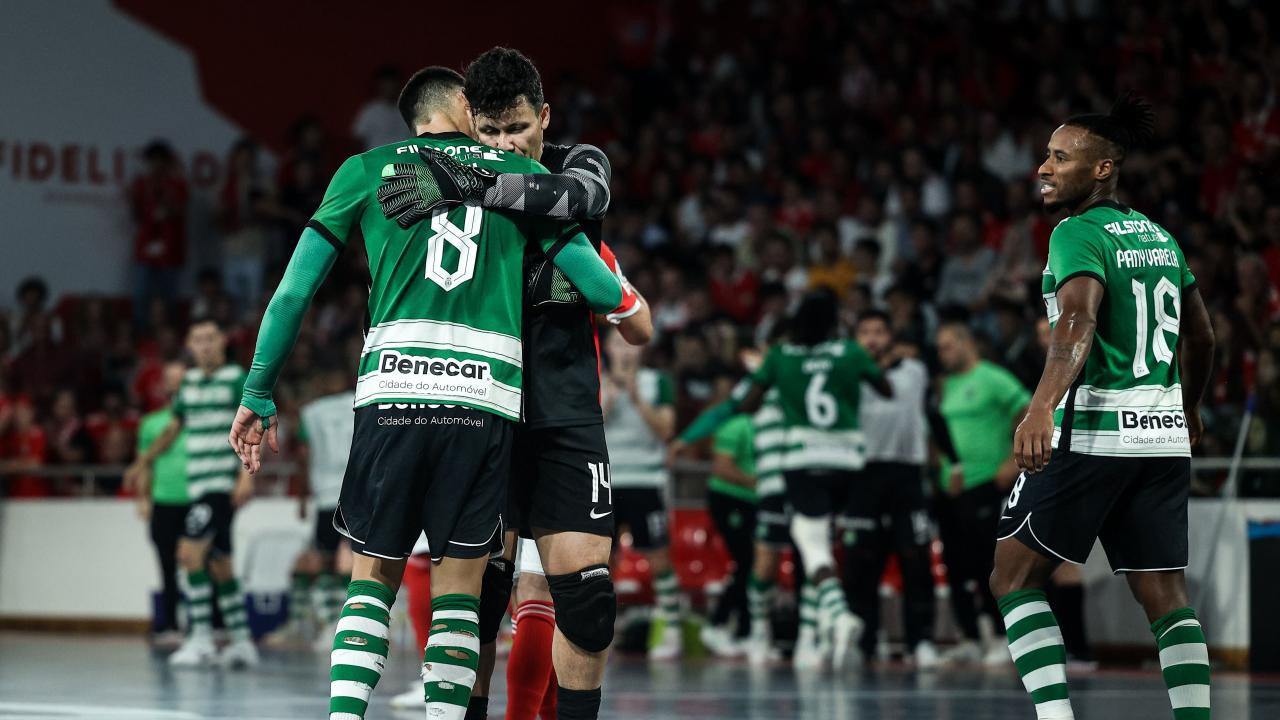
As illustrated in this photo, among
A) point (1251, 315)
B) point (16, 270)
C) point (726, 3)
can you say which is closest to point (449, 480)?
point (1251, 315)

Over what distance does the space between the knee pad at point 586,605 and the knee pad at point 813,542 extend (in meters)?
6.61

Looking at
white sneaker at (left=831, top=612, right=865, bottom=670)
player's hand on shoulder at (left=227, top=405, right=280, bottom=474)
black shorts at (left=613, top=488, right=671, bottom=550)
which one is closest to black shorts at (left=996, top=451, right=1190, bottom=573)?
player's hand on shoulder at (left=227, top=405, right=280, bottom=474)

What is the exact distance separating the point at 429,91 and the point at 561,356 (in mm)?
972


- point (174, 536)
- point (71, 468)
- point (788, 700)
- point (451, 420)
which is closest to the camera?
point (451, 420)

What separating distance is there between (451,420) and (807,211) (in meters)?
13.7

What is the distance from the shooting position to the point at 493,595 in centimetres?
608

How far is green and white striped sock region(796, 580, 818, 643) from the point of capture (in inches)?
502

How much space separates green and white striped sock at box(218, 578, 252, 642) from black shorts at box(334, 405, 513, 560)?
8.23 m

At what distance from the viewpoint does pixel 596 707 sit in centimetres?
573

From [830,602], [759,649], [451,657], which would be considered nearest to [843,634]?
[830,602]

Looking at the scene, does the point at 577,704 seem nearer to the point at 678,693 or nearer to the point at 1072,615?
the point at 678,693

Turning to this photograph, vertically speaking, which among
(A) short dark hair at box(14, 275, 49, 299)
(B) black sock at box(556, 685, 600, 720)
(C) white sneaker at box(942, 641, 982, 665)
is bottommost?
(C) white sneaker at box(942, 641, 982, 665)

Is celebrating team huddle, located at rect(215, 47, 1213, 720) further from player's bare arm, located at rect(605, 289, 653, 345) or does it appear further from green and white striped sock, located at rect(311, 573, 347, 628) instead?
green and white striped sock, located at rect(311, 573, 347, 628)

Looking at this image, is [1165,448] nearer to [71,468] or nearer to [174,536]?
[174,536]
